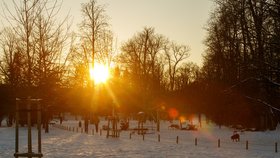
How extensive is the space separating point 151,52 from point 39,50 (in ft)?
140

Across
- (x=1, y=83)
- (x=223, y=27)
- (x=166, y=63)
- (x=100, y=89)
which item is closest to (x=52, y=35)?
(x=223, y=27)

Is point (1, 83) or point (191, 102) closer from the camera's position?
point (1, 83)

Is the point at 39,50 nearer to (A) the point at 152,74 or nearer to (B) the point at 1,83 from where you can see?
(B) the point at 1,83

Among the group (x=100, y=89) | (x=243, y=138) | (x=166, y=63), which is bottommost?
(x=243, y=138)

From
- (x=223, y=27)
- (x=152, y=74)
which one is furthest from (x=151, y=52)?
(x=223, y=27)

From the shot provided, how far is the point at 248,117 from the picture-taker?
44938 mm

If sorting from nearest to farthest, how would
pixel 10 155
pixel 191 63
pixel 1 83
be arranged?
pixel 10 155
pixel 1 83
pixel 191 63

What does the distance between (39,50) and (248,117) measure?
2836 cm

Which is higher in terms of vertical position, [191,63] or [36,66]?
[191,63]

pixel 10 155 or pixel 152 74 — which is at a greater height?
pixel 152 74

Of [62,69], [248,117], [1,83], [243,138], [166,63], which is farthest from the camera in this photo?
[166,63]

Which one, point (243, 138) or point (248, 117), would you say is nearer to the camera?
point (243, 138)

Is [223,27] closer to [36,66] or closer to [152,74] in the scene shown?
[152,74]

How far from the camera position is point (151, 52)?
6550cm
